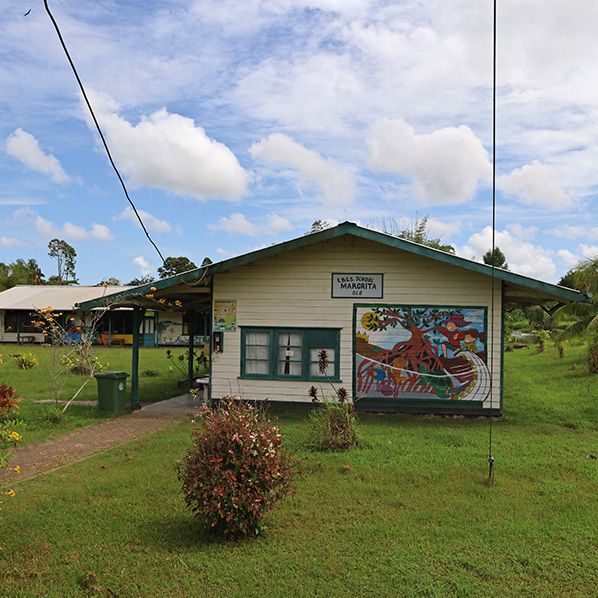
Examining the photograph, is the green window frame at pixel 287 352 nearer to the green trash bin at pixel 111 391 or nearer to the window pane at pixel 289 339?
the window pane at pixel 289 339

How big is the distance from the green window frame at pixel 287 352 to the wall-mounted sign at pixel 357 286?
0.84 meters

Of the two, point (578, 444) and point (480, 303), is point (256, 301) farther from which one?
point (578, 444)

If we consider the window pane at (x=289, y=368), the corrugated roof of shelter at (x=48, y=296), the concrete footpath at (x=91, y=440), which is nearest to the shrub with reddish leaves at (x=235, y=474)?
the concrete footpath at (x=91, y=440)

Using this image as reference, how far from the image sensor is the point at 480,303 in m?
11.8

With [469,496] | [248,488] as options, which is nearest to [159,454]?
[248,488]

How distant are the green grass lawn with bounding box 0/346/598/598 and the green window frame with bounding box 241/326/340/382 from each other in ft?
10.8

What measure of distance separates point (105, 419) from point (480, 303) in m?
8.41

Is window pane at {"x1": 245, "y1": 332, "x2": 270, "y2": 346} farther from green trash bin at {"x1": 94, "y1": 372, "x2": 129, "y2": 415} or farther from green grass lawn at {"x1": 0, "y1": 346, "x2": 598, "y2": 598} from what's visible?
green grass lawn at {"x1": 0, "y1": 346, "x2": 598, "y2": 598}

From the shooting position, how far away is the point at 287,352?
40.5 feet

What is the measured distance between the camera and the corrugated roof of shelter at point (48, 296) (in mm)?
35219

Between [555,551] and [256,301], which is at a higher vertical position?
[256,301]

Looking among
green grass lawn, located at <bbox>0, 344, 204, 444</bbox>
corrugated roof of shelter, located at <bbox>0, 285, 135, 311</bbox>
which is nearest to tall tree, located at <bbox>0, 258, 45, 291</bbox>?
corrugated roof of shelter, located at <bbox>0, 285, 135, 311</bbox>

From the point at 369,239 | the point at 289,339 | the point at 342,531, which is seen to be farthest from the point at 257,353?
the point at 342,531

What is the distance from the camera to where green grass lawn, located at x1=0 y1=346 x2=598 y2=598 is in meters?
4.36
